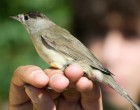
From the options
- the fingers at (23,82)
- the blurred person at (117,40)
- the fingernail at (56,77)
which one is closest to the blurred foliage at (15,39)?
the blurred person at (117,40)

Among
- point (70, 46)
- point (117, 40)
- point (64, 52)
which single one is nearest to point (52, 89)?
point (64, 52)

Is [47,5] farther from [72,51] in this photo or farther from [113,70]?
[72,51]

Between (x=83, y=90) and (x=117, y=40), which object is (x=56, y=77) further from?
(x=117, y=40)

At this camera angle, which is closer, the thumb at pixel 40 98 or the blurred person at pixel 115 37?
the thumb at pixel 40 98

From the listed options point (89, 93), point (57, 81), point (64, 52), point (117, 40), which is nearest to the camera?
point (57, 81)

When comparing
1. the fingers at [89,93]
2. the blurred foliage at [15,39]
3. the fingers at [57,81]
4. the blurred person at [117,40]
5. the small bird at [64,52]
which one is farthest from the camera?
the blurred foliage at [15,39]

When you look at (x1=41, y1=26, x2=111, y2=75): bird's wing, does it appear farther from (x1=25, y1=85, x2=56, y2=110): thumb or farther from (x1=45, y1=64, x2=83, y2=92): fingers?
(x1=25, y1=85, x2=56, y2=110): thumb

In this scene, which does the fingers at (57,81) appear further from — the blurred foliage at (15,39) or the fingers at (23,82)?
the blurred foliage at (15,39)
